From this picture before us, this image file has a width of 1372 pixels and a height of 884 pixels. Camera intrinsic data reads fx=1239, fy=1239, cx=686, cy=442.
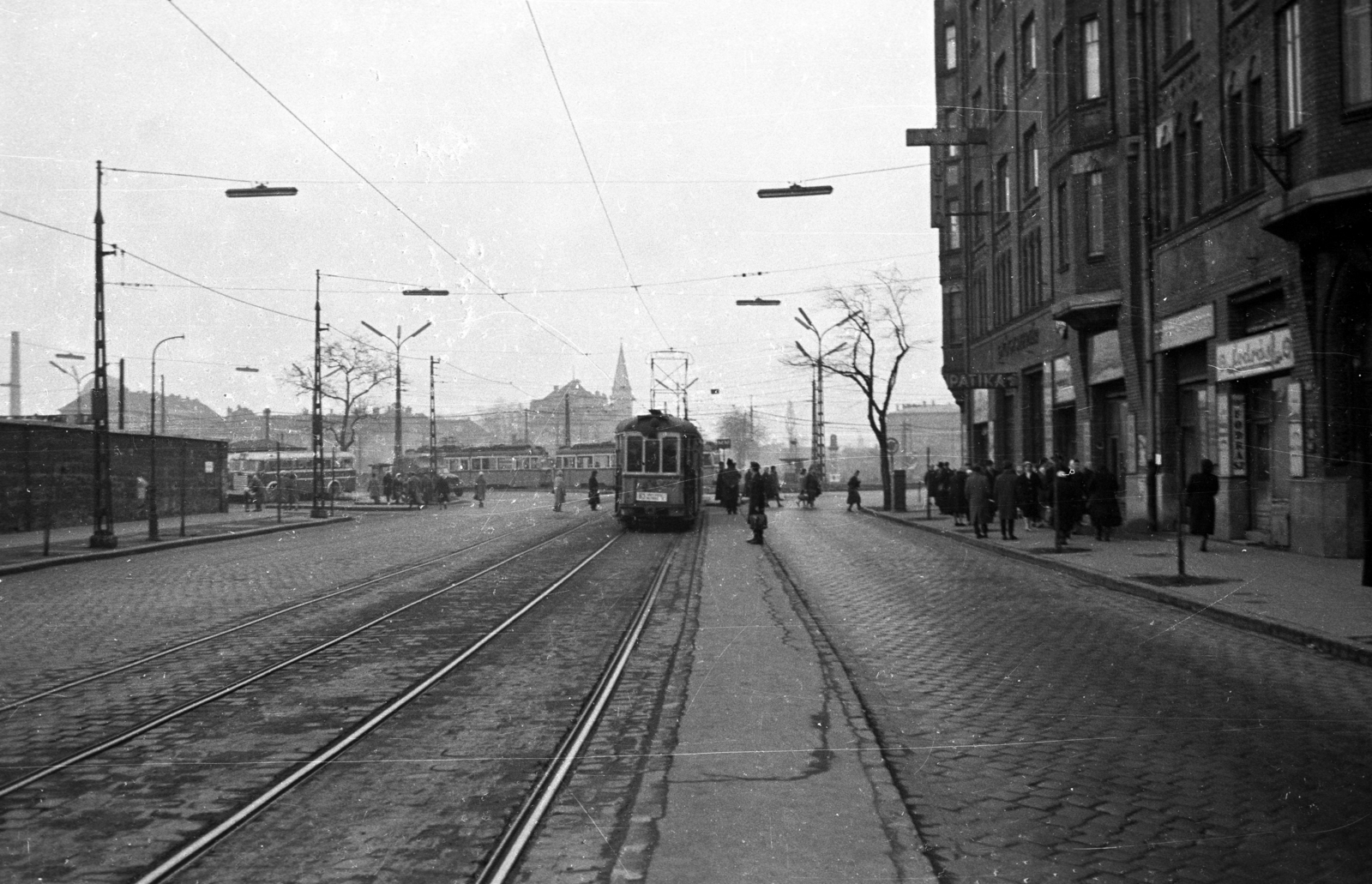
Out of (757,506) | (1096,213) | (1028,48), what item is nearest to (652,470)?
(757,506)

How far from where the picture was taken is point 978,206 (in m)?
Answer: 44.3

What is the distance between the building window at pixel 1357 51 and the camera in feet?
59.3

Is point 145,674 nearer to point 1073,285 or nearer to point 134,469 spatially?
point 1073,285

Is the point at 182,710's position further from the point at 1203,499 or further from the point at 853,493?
the point at 853,493

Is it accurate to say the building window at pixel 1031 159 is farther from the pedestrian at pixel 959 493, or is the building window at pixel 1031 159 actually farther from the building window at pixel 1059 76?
the pedestrian at pixel 959 493

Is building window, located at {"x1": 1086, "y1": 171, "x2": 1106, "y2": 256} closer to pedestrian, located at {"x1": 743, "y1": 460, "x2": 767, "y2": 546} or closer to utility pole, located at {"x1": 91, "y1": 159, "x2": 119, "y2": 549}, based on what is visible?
pedestrian, located at {"x1": 743, "y1": 460, "x2": 767, "y2": 546}

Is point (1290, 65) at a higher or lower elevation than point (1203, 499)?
higher

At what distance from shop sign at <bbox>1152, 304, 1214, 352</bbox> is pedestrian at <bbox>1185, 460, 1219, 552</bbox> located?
9.47 feet

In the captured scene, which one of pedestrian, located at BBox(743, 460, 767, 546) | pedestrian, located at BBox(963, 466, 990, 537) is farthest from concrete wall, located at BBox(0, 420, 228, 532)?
pedestrian, located at BBox(963, 466, 990, 537)

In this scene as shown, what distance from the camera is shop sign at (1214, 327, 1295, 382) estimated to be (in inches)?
835

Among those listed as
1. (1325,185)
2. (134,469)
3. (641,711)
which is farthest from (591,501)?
(641,711)

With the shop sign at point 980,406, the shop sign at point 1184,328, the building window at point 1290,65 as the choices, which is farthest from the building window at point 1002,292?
the building window at point 1290,65

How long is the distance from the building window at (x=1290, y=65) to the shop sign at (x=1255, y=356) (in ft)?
11.4

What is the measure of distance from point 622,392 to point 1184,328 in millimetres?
85053
